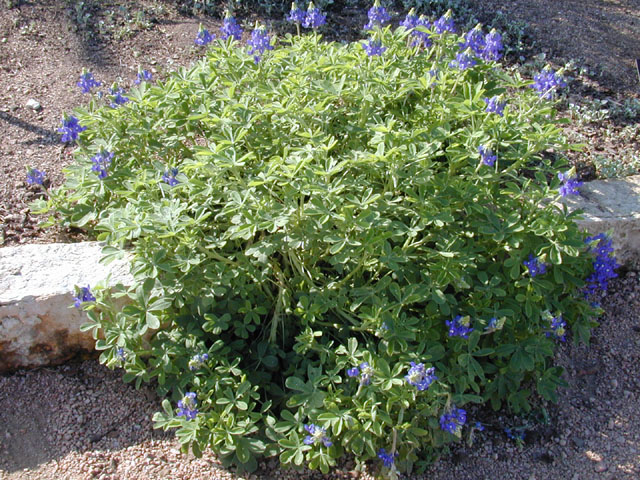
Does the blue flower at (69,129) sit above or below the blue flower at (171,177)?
above

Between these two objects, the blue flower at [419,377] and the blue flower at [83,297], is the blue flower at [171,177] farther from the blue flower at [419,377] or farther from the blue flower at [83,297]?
the blue flower at [419,377]

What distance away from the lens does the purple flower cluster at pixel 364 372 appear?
232 cm

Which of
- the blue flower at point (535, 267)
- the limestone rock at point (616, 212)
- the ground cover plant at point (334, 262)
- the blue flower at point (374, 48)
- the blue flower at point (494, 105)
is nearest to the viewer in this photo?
the ground cover plant at point (334, 262)

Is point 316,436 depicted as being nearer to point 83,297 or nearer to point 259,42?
point 83,297

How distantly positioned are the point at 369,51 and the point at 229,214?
3.28 feet

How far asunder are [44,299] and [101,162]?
0.63 m

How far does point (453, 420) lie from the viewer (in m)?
2.47

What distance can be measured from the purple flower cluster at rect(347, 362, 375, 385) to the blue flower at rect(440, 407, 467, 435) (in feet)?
1.11

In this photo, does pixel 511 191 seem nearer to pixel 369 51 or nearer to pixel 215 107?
pixel 369 51

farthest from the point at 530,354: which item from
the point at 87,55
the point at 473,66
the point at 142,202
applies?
the point at 87,55

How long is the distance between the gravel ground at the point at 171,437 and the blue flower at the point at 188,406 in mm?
366

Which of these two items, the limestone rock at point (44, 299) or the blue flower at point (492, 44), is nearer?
the limestone rock at point (44, 299)

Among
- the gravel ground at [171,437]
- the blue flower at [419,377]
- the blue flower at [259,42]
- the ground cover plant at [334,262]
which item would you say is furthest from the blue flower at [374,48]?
the gravel ground at [171,437]


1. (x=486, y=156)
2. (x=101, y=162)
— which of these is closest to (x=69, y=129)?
(x=101, y=162)
